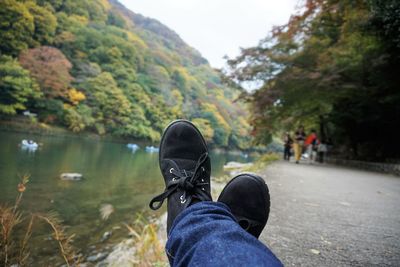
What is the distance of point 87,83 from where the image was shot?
22.5m

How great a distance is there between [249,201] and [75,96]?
73.2 feet

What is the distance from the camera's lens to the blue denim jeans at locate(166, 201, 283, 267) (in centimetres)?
70

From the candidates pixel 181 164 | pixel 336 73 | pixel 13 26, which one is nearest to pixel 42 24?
pixel 13 26

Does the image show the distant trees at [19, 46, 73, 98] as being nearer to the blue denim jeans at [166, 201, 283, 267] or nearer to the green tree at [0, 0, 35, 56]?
the green tree at [0, 0, 35, 56]

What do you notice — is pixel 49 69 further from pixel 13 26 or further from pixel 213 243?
pixel 213 243

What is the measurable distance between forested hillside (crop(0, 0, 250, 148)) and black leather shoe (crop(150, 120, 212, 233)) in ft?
47.4

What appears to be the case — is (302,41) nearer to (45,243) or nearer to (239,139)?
(45,243)

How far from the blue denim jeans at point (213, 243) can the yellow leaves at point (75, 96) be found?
22450mm

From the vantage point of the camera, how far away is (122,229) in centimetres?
422

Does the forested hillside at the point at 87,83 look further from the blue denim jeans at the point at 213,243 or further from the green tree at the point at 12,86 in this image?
the blue denim jeans at the point at 213,243

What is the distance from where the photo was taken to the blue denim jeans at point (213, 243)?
27.4 inches

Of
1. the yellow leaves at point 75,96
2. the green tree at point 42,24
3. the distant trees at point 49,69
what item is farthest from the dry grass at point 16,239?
the green tree at point 42,24

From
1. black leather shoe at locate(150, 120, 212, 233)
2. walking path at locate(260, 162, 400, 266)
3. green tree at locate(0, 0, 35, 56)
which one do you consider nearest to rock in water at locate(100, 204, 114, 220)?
walking path at locate(260, 162, 400, 266)

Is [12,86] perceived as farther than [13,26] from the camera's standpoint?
No
